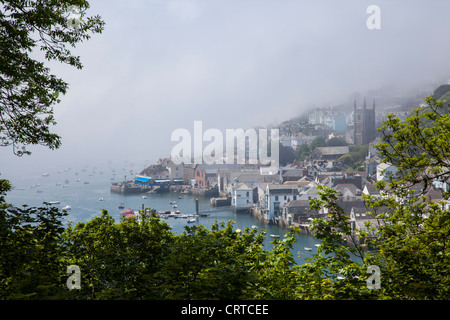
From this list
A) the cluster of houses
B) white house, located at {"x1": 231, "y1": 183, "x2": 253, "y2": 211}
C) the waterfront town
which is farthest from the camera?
white house, located at {"x1": 231, "y1": 183, "x2": 253, "y2": 211}

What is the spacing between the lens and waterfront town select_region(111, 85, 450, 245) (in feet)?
58.4

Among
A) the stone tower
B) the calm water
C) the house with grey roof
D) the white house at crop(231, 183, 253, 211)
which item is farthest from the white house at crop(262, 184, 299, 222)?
the stone tower

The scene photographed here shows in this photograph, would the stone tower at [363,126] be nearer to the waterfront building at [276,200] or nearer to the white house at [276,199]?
the waterfront building at [276,200]

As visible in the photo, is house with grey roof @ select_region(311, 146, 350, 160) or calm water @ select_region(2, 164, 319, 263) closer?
calm water @ select_region(2, 164, 319, 263)

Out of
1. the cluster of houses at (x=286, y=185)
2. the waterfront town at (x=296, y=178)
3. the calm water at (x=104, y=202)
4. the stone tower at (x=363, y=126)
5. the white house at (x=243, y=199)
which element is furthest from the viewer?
the stone tower at (x=363, y=126)

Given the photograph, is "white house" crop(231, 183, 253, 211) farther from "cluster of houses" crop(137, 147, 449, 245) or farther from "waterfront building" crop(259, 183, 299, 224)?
"waterfront building" crop(259, 183, 299, 224)

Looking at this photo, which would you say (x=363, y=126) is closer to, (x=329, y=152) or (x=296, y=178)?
(x=329, y=152)

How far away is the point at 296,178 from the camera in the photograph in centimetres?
2594

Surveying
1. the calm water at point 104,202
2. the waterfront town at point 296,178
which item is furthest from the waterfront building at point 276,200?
the calm water at point 104,202

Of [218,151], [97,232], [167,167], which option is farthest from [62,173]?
[97,232]


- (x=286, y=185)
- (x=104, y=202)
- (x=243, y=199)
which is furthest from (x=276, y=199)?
(x=104, y=202)

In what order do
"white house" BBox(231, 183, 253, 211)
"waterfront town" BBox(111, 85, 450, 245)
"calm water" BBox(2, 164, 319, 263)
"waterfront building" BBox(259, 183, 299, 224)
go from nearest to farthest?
"calm water" BBox(2, 164, 319, 263), "waterfront town" BBox(111, 85, 450, 245), "waterfront building" BBox(259, 183, 299, 224), "white house" BBox(231, 183, 253, 211)

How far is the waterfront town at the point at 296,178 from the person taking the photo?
1780 cm
